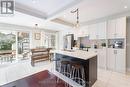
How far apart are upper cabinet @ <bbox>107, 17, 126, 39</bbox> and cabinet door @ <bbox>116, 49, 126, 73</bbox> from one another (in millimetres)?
735

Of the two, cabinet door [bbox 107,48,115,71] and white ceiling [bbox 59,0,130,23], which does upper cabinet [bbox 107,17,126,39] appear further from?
cabinet door [bbox 107,48,115,71]

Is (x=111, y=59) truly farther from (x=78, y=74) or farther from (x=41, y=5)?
(x=41, y=5)

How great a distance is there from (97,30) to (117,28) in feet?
3.35

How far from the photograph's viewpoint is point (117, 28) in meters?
4.25

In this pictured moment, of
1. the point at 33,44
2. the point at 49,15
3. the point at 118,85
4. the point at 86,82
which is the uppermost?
the point at 49,15

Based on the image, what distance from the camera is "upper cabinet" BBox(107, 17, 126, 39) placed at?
4.04m

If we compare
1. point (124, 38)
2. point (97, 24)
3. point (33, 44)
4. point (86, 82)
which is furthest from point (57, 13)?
point (33, 44)

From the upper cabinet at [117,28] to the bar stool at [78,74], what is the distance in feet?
8.72

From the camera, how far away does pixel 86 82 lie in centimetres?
273

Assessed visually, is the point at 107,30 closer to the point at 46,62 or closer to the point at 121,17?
the point at 121,17

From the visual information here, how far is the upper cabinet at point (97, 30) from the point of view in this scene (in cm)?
477

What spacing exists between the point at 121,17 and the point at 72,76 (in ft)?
11.6

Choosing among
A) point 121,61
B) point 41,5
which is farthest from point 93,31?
point 41,5

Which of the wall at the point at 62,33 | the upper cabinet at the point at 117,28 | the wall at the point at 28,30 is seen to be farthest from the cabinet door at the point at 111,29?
the wall at the point at 28,30
